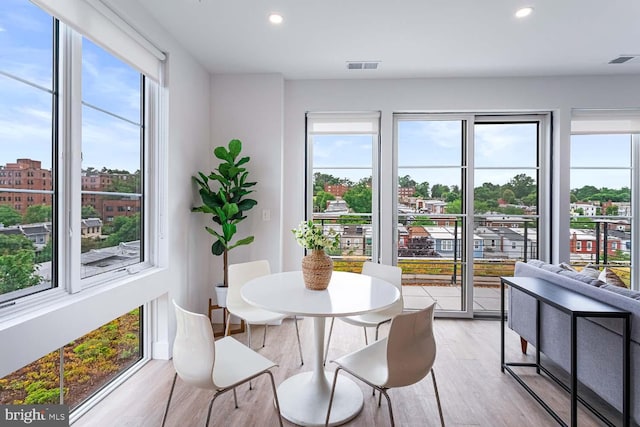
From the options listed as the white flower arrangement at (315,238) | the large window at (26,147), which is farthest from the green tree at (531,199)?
the large window at (26,147)

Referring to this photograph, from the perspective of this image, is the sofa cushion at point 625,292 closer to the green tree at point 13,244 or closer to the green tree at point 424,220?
the green tree at point 424,220

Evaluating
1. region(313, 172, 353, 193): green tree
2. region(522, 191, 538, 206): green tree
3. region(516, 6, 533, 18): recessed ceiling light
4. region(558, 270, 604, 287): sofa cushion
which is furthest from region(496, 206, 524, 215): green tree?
region(516, 6, 533, 18): recessed ceiling light

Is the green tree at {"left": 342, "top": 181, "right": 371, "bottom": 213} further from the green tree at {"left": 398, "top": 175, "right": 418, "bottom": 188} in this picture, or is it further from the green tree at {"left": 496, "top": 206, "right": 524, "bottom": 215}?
the green tree at {"left": 496, "top": 206, "right": 524, "bottom": 215}

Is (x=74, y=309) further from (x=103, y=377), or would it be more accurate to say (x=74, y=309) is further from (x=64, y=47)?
(x=64, y=47)

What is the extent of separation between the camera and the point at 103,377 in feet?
7.39

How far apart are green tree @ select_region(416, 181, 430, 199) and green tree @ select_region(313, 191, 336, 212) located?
101 cm

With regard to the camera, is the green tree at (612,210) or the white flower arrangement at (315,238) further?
the green tree at (612,210)

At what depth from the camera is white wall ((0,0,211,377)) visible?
5.09 ft

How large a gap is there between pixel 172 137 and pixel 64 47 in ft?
3.32

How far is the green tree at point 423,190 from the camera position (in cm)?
381

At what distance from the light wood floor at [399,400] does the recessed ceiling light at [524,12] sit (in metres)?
2.73

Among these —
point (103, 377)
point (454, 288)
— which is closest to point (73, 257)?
point (103, 377)

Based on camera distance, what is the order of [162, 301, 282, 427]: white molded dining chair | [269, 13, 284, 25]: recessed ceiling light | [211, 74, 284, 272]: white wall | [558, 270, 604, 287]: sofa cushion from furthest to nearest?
1. [211, 74, 284, 272]: white wall
2. [269, 13, 284, 25]: recessed ceiling light
3. [558, 270, 604, 287]: sofa cushion
4. [162, 301, 282, 427]: white molded dining chair

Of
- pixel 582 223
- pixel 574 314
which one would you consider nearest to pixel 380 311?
pixel 574 314
